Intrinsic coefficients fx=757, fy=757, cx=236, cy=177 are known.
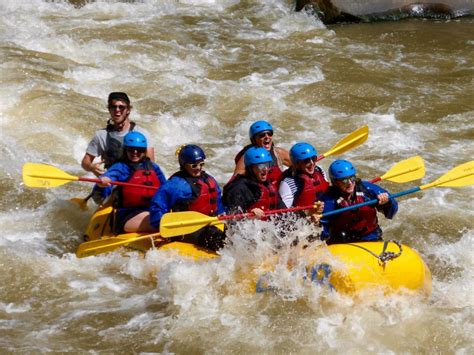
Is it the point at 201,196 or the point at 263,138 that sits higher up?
the point at 263,138

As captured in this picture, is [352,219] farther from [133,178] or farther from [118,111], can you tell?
[118,111]

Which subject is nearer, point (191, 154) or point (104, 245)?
point (191, 154)

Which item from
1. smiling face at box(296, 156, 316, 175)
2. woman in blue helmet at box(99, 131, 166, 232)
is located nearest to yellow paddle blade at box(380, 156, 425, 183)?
smiling face at box(296, 156, 316, 175)

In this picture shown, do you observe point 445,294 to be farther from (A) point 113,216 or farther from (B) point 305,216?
(A) point 113,216

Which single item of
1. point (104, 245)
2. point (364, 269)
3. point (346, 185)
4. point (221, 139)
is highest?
point (346, 185)

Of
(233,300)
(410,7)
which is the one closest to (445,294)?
(233,300)

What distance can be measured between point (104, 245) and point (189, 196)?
726mm

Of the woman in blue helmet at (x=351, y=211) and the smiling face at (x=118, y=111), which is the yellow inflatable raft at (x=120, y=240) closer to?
the smiling face at (x=118, y=111)

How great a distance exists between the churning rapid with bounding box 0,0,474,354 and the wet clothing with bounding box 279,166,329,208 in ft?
1.73

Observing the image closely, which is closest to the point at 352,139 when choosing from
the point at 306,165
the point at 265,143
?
the point at 265,143

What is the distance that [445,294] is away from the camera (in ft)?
16.4

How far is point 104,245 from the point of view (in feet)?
17.7

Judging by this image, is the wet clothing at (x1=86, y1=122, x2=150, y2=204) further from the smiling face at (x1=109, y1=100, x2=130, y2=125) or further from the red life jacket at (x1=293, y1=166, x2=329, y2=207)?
the red life jacket at (x1=293, y1=166, x2=329, y2=207)

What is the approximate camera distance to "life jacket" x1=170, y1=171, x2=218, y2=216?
5266mm
